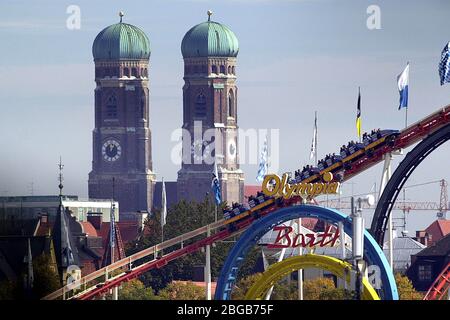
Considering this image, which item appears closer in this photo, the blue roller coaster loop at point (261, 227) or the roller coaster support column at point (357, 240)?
the roller coaster support column at point (357, 240)

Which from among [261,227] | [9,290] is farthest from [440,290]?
[9,290]

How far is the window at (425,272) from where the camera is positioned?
155000mm

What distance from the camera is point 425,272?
156125 mm

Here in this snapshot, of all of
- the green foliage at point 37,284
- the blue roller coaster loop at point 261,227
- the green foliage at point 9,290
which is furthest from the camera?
the blue roller coaster loop at point 261,227

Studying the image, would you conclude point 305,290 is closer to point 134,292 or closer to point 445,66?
point 134,292

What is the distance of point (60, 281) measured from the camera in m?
110

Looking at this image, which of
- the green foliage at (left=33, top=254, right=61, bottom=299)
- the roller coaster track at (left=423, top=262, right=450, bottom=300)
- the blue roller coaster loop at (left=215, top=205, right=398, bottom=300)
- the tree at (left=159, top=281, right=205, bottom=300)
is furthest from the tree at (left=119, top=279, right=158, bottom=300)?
the blue roller coaster loop at (left=215, top=205, right=398, bottom=300)

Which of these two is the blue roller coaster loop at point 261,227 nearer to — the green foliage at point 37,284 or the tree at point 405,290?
the green foliage at point 37,284

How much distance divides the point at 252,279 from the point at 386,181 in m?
40.1

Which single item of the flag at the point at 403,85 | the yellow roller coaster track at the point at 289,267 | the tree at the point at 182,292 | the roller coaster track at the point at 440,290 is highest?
the flag at the point at 403,85

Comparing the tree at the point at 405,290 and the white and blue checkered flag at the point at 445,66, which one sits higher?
the white and blue checkered flag at the point at 445,66

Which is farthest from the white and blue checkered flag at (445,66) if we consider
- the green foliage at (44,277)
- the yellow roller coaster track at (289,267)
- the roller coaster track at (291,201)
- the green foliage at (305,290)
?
the green foliage at (44,277)

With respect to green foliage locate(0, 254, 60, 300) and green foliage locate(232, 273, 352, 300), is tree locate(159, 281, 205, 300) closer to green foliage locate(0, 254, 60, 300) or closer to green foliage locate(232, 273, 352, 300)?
green foliage locate(232, 273, 352, 300)
